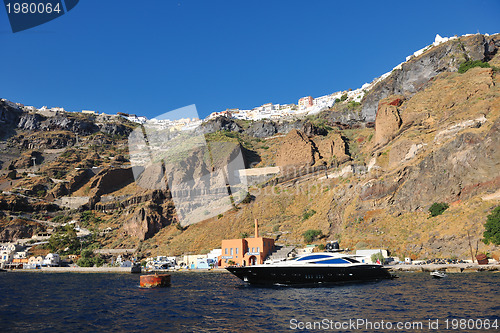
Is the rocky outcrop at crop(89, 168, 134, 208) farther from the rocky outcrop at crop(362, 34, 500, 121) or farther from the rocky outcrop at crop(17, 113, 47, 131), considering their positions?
the rocky outcrop at crop(362, 34, 500, 121)

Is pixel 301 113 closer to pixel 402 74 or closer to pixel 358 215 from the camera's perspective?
pixel 402 74

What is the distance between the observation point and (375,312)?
71.4 ft

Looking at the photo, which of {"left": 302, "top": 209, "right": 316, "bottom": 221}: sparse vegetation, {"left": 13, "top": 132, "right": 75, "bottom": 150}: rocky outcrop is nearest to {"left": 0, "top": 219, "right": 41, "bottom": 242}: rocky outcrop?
{"left": 13, "top": 132, "right": 75, "bottom": 150}: rocky outcrop

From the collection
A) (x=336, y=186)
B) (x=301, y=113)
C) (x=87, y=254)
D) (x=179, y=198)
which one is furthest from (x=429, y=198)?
(x=301, y=113)

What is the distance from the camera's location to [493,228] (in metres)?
45.8

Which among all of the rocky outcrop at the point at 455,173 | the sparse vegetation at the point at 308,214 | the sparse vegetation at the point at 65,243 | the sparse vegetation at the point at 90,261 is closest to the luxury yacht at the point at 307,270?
the rocky outcrop at the point at 455,173

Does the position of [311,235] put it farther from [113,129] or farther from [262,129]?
[113,129]

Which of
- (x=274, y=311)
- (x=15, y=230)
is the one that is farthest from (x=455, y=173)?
(x=15, y=230)

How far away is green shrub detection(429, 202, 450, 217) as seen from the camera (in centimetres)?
5556

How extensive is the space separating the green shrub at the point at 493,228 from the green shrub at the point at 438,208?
8188 mm

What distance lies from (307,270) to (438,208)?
104ft

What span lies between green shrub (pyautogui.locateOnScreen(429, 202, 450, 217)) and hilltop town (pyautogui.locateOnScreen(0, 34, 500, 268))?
0.46 m

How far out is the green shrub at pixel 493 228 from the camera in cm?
4540

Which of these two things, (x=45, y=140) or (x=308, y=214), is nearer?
(x=308, y=214)
